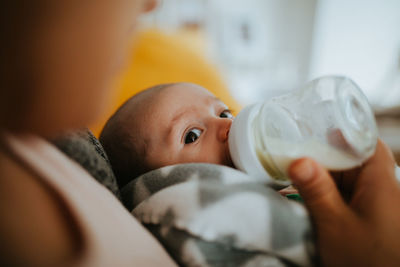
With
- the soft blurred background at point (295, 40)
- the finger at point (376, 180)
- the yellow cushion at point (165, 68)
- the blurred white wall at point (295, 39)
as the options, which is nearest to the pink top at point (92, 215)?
the finger at point (376, 180)

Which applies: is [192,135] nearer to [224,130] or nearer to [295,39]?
[224,130]

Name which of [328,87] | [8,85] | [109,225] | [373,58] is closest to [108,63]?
[8,85]

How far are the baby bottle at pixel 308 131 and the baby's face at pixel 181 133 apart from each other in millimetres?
97

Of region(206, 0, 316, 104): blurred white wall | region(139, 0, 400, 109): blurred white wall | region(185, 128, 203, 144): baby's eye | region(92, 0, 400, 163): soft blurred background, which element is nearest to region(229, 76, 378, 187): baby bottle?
region(185, 128, 203, 144): baby's eye

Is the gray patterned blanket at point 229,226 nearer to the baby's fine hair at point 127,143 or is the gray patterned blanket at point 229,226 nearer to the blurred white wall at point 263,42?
the baby's fine hair at point 127,143

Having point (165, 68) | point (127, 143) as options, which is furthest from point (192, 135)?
point (165, 68)

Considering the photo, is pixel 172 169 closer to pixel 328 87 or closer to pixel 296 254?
pixel 296 254

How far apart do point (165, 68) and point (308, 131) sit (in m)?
0.90

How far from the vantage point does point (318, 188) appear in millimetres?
460

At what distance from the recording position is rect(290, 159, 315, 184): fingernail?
449mm

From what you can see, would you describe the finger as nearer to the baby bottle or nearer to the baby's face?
the baby bottle

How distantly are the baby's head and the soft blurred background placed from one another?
74.1 inches

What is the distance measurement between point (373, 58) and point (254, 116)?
3.18 meters

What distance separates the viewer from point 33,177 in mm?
320
